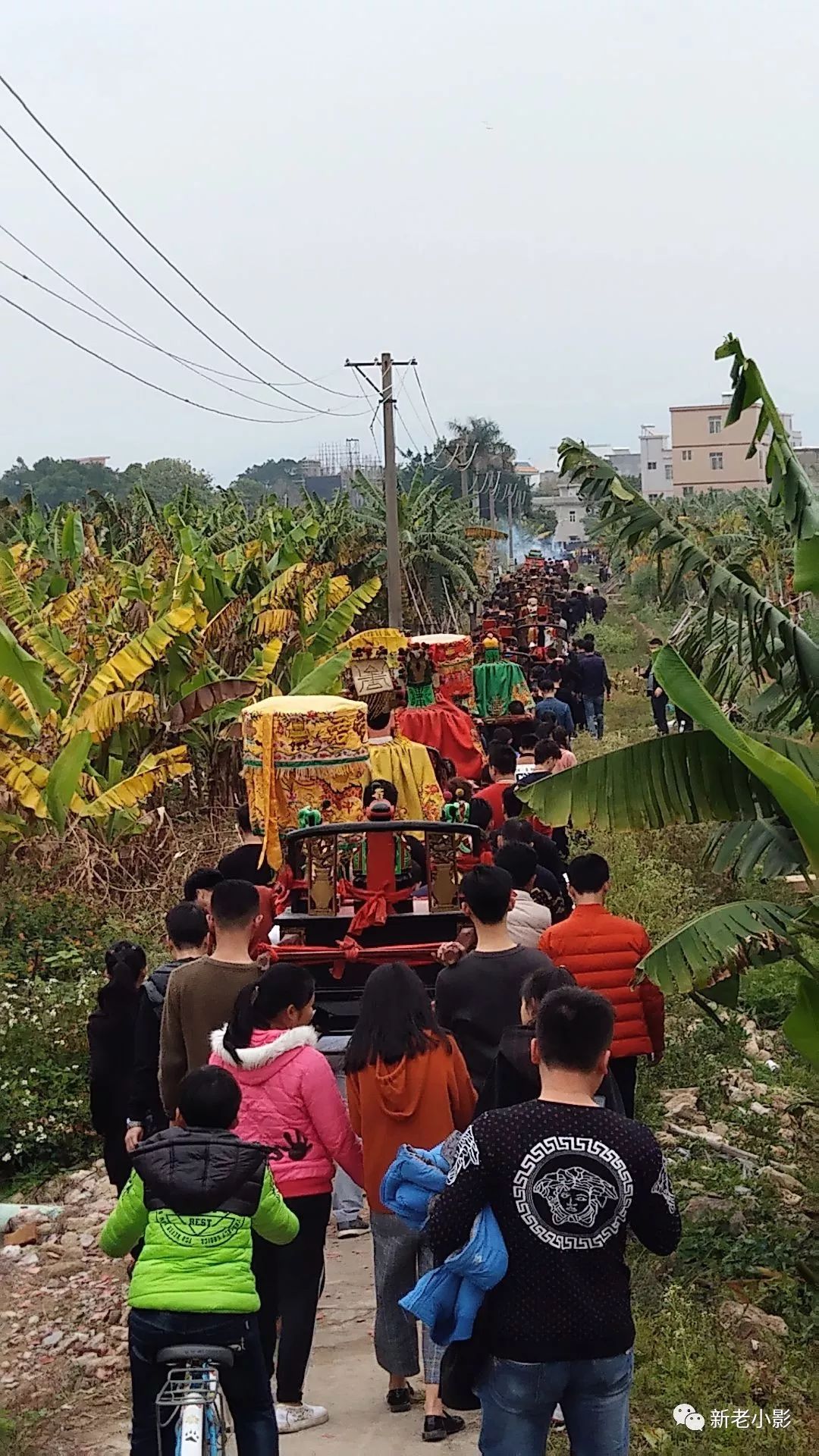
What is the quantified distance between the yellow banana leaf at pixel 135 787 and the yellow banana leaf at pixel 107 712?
16.7 inches

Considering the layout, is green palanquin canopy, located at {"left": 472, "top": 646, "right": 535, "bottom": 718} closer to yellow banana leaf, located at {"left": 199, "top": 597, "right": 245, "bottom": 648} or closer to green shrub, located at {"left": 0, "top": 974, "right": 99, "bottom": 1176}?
yellow banana leaf, located at {"left": 199, "top": 597, "right": 245, "bottom": 648}

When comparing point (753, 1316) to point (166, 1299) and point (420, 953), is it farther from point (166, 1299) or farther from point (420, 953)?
point (166, 1299)

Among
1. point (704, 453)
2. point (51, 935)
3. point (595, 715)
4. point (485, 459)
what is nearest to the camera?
point (51, 935)

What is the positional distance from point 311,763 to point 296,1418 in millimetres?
4337

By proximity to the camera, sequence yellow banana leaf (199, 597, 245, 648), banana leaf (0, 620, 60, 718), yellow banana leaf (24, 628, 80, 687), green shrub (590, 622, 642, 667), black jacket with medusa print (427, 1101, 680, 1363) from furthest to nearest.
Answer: green shrub (590, 622, 642, 667) → yellow banana leaf (199, 597, 245, 648) → yellow banana leaf (24, 628, 80, 687) → banana leaf (0, 620, 60, 718) → black jacket with medusa print (427, 1101, 680, 1363)

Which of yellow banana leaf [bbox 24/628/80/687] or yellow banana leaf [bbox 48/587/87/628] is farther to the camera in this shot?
yellow banana leaf [bbox 48/587/87/628]

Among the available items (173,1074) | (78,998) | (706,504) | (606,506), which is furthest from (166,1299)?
(706,504)

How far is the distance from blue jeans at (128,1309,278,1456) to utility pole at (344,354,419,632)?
58.6ft

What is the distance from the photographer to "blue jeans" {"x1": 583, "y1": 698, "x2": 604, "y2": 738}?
20688 mm

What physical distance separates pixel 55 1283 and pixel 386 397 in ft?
62.8

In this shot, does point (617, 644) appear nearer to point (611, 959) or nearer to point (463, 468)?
point (463, 468)

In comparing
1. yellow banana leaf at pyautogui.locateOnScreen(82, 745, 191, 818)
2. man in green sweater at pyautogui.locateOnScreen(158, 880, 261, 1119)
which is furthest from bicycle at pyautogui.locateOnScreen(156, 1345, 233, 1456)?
yellow banana leaf at pyautogui.locateOnScreen(82, 745, 191, 818)

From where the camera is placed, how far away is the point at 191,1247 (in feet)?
13.0

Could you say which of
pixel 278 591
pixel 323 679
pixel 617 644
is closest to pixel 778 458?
pixel 323 679
